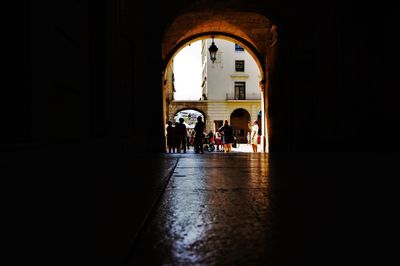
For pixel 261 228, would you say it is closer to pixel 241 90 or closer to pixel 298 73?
pixel 298 73

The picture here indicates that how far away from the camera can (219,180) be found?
108 inches

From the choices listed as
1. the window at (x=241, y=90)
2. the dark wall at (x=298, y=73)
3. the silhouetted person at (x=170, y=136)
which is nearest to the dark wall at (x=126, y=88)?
the dark wall at (x=298, y=73)

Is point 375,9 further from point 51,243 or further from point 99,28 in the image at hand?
point 51,243

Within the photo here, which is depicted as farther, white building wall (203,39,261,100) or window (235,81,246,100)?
window (235,81,246,100)

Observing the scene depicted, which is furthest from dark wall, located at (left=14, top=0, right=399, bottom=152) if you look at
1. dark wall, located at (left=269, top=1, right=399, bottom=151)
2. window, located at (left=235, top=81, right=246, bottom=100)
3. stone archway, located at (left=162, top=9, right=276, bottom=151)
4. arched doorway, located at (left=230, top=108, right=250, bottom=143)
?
arched doorway, located at (left=230, top=108, right=250, bottom=143)

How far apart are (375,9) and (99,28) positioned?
6.25 m

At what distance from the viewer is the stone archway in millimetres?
11789

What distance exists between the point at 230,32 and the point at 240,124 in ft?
86.3

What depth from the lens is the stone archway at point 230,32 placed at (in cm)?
1179

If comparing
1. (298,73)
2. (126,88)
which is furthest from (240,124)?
(126,88)

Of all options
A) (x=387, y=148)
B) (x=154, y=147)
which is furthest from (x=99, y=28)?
(x=387, y=148)

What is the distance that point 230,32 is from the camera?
13523 millimetres

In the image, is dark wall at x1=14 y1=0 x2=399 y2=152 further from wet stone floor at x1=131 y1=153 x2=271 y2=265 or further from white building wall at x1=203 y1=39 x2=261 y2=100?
white building wall at x1=203 y1=39 x2=261 y2=100

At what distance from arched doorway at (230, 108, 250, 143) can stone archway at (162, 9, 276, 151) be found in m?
24.9
